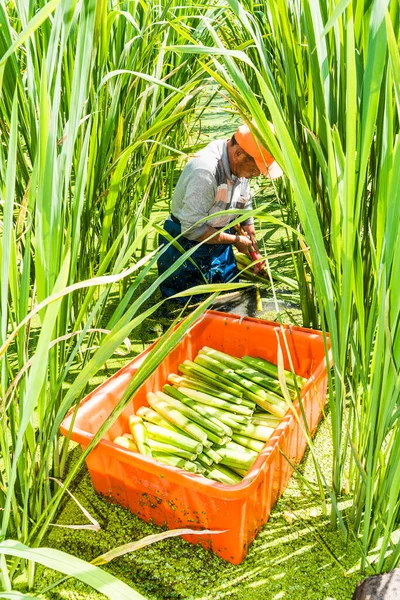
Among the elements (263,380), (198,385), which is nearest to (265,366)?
(263,380)

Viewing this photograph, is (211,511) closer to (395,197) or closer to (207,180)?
(395,197)

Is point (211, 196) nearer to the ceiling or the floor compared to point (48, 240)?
nearer to the ceiling

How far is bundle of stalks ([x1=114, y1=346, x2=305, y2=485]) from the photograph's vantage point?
4.16 feet

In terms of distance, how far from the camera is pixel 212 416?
4.57ft

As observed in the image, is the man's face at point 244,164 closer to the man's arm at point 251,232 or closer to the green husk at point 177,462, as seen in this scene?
the man's arm at point 251,232

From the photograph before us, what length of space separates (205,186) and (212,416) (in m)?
0.92

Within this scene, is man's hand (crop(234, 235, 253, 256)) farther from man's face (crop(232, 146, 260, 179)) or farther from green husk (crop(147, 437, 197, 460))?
green husk (crop(147, 437, 197, 460))

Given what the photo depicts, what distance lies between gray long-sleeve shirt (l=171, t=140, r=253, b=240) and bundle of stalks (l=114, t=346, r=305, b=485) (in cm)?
58

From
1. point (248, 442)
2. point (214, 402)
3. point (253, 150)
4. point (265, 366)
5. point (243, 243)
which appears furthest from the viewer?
point (243, 243)

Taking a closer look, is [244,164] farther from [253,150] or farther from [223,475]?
[223,475]

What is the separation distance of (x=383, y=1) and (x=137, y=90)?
3.71 feet

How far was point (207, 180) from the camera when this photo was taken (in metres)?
1.93

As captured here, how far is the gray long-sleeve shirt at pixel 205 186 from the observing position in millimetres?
1938

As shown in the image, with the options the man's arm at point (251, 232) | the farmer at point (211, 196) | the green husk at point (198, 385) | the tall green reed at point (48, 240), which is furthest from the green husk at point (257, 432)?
the man's arm at point (251, 232)
